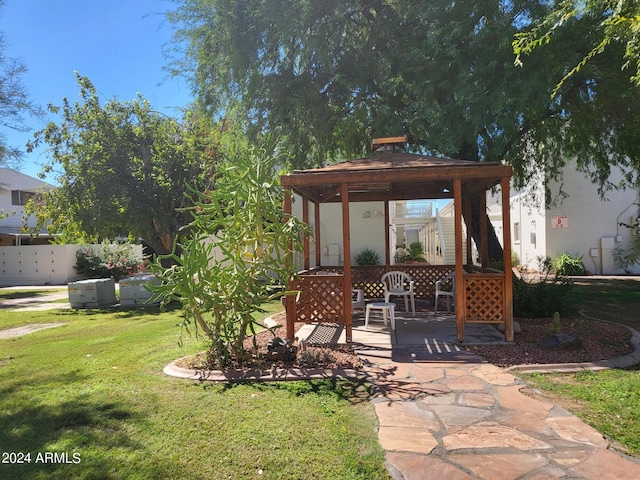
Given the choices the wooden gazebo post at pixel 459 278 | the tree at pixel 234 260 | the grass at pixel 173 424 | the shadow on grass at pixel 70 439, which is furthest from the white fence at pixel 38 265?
the wooden gazebo post at pixel 459 278

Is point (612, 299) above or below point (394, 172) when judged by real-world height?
below

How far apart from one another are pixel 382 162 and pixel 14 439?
578 cm

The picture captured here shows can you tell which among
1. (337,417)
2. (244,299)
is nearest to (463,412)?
(337,417)

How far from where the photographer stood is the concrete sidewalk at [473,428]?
2.96 m

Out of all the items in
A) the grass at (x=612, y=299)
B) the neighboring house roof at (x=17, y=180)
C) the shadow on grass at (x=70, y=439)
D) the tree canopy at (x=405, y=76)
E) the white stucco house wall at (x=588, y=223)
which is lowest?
the shadow on grass at (x=70, y=439)

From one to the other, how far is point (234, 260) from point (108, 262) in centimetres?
1754

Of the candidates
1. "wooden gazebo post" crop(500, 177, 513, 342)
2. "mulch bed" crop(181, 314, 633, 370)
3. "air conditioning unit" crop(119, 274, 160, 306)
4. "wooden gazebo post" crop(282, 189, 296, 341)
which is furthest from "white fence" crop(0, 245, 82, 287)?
"wooden gazebo post" crop(500, 177, 513, 342)

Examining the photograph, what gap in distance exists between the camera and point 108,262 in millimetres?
20500

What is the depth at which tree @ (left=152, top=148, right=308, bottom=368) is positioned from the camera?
17.5 feet

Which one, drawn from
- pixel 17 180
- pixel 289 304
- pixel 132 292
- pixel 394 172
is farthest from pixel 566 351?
pixel 17 180

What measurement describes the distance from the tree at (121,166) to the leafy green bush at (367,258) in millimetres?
6228

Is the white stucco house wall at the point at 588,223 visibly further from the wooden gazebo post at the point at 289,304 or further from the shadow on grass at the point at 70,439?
the shadow on grass at the point at 70,439

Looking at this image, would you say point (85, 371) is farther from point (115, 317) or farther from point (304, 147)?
point (304, 147)

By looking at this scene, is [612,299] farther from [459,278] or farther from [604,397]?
[604,397]
